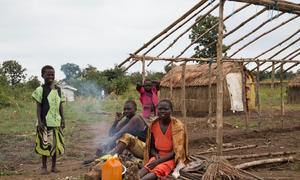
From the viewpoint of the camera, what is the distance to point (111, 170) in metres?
4.00

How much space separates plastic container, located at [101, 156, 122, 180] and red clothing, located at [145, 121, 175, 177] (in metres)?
0.83

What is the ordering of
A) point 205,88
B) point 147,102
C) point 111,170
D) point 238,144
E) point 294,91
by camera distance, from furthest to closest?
point 294,91, point 205,88, point 238,144, point 147,102, point 111,170

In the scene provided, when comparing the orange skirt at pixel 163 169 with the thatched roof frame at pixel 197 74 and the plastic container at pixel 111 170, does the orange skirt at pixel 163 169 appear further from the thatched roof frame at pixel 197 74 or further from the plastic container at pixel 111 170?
the thatched roof frame at pixel 197 74

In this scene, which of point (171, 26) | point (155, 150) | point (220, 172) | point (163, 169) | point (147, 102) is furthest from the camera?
point (147, 102)

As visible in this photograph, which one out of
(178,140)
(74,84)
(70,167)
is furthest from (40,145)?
(74,84)

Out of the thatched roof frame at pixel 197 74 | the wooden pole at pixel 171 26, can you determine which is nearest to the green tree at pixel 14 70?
the thatched roof frame at pixel 197 74

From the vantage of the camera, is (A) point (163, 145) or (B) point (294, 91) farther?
(B) point (294, 91)

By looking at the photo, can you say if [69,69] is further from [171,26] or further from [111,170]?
[111,170]

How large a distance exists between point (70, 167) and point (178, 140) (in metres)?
2.52

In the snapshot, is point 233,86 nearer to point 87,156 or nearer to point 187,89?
point 187,89

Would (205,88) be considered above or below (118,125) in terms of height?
above

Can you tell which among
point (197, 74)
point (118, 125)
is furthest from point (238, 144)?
point (197, 74)

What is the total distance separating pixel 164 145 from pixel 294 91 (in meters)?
18.2

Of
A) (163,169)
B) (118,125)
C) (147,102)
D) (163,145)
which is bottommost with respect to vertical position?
(163,169)
